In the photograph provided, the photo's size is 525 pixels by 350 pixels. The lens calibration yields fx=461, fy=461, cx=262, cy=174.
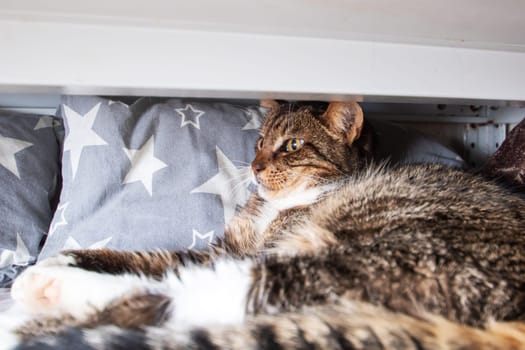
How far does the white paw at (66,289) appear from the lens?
2.51 feet

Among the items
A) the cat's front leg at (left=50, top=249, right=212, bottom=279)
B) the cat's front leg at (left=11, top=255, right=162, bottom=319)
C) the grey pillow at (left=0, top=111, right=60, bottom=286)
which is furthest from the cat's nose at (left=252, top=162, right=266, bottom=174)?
the grey pillow at (left=0, top=111, right=60, bottom=286)

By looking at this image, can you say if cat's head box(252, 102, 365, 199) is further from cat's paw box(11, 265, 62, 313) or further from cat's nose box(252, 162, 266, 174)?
cat's paw box(11, 265, 62, 313)

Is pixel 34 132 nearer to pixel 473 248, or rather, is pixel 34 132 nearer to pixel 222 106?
pixel 222 106

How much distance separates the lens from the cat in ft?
1.76

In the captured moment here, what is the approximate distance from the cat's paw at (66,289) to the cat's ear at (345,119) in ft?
1.99

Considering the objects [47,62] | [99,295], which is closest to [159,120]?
[47,62]

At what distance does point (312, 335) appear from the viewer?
53 centimetres

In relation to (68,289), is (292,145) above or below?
above

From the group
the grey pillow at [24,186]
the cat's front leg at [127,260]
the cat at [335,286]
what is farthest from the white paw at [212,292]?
the grey pillow at [24,186]

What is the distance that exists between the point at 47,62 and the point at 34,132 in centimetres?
57

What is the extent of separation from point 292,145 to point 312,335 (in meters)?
0.71

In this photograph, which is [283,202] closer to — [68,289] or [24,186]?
[68,289]

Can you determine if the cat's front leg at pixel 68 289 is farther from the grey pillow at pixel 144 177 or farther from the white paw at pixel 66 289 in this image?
the grey pillow at pixel 144 177

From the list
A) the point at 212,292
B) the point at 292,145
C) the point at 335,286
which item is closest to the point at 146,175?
the point at 292,145
